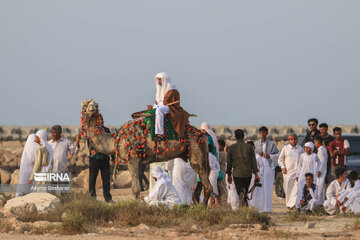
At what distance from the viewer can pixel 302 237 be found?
42.2 feet

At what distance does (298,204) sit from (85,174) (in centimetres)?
1280

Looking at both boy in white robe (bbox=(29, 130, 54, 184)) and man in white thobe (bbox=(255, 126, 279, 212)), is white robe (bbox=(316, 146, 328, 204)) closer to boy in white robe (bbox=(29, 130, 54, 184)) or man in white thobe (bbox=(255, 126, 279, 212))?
man in white thobe (bbox=(255, 126, 279, 212))

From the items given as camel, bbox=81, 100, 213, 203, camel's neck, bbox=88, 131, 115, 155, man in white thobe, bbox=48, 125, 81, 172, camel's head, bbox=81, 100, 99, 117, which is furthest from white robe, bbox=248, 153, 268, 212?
camel's head, bbox=81, 100, 99, 117

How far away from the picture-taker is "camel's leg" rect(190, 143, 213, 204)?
1617cm

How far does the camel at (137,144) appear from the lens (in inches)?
621

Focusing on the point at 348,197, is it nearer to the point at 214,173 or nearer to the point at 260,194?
the point at 260,194

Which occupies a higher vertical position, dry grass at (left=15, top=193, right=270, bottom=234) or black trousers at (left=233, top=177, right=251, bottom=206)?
black trousers at (left=233, top=177, right=251, bottom=206)

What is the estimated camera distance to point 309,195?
1730cm

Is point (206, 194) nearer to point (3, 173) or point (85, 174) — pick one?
point (85, 174)

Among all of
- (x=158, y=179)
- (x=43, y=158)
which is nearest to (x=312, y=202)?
(x=158, y=179)

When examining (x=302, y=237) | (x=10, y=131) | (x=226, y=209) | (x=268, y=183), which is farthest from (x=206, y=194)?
(x=10, y=131)

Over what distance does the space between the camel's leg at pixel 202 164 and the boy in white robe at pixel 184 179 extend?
2.26ft

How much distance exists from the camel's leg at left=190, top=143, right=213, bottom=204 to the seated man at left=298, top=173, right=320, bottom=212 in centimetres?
209

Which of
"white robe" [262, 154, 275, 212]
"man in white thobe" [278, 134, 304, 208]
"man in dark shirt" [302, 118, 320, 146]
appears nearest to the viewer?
→ "white robe" [262, 154, 275, 212]
